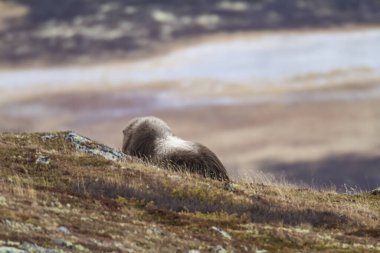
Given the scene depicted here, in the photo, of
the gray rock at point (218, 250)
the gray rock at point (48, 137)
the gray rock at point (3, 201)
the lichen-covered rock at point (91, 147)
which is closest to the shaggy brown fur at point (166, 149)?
the lichen-covered rock at point (91, 147)

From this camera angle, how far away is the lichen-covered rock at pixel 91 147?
33.9 metres

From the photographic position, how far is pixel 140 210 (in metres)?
24.1

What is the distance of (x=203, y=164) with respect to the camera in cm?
3584

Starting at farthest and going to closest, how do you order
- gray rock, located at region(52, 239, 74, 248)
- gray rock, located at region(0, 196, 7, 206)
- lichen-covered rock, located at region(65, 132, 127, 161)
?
lichen-covered rock, located at region(65, 132, 127, 161)
gray rock, located at region(0, 196, 7, 206)
gray rock, located at region(52, 239, 74, 248)

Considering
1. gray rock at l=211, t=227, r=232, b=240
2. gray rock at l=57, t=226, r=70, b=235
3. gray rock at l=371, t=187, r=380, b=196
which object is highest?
gray rock at l=371, t=187, r=380, b=196

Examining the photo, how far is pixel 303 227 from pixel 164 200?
15.5ft

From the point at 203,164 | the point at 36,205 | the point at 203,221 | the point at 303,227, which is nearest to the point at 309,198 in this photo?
the point at 203,164

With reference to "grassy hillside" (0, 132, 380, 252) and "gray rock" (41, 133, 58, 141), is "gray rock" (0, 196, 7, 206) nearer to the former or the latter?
"grassy hillside" (0, 132, 380, 252)

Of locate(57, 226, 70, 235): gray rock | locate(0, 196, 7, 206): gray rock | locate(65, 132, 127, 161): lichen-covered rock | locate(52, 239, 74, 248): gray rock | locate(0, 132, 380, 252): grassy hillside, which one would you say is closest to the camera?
locate(52, 239, 74, 248): gray rock

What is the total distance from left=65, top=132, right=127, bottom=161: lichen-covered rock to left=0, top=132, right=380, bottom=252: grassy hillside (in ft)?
0.17

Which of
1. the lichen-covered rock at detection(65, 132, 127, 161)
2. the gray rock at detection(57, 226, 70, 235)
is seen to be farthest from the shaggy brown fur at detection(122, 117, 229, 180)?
the gray rock at detection(57, 226, 70, 235)

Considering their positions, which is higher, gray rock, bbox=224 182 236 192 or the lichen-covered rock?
the lichen-covered rock

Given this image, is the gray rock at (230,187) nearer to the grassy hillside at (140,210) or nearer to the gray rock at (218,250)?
the grassy hillside at (140,210)

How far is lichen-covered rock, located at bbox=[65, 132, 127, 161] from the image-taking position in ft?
111
